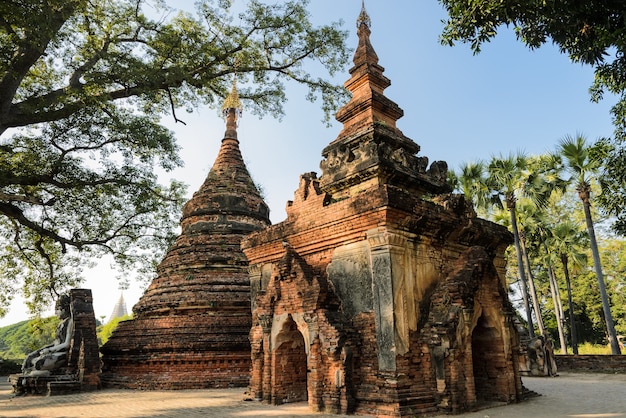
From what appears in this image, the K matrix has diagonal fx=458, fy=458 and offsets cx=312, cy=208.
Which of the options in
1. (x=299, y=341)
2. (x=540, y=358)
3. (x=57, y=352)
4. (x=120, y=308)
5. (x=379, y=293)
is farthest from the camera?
(x=120, y=308)

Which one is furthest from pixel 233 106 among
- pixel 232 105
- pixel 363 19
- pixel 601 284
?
pixel 601 284

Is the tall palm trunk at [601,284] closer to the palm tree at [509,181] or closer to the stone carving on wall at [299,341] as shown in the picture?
the palm tree at [509,181]

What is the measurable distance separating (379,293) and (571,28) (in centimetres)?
582

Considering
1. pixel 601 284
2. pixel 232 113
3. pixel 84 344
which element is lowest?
pixel 84 344

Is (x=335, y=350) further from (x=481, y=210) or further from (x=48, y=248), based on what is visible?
(x=481, y=210)

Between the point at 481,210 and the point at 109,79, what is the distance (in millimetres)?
20218

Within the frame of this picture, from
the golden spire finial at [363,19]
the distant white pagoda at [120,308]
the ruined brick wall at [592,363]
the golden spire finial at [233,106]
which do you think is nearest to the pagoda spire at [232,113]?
the golden spire finial at [233,106]

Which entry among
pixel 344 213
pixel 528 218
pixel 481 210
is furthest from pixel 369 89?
pixel 528 218

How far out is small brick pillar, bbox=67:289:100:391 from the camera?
13.5m

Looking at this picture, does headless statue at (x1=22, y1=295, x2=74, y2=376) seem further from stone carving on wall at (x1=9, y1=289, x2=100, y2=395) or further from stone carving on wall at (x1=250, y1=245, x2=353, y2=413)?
stone carving on wall at (x1=250, y1=245, x2=353, y2=413)

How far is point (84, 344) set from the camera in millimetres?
14047

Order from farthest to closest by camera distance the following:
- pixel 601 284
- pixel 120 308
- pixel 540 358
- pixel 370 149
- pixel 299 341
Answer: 1. pixel 120 308
2. pixel 601 284
3. pixel 540 358
4. pixel 299 341
5. pixel 370 149

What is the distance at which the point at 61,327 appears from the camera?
1500 centimetres

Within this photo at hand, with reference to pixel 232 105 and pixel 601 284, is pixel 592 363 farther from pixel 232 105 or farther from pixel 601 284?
pixel 232 105
